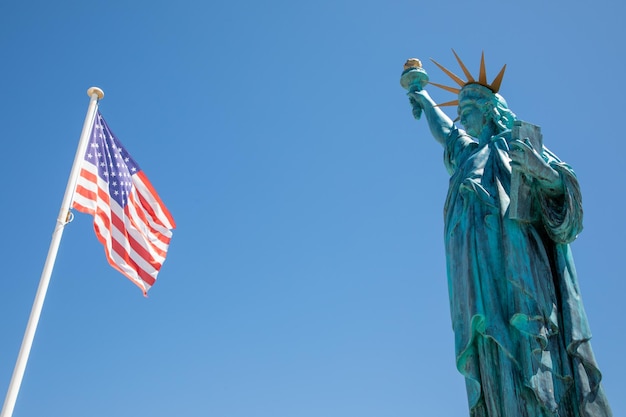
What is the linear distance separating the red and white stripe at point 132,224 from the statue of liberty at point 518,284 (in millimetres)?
5617

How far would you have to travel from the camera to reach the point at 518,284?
633 centimetres

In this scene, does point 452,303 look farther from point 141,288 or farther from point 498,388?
point 141,288

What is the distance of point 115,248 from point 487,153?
617cm

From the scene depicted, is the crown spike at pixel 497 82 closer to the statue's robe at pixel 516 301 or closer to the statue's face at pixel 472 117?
the statue's face at pixel 472 117

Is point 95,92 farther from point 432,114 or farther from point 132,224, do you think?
point 432,114

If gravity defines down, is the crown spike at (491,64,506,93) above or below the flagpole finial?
below

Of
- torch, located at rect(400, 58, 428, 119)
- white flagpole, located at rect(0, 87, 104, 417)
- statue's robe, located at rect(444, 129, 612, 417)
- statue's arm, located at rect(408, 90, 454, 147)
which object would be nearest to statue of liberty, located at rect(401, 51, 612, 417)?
statue's robe, located at rect(444, 129, 612, 417)

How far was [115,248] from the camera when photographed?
10.4 m

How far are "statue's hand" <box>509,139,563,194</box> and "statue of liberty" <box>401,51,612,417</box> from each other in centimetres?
1

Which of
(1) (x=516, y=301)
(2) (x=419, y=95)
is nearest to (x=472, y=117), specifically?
(2) (x=419, y=95)

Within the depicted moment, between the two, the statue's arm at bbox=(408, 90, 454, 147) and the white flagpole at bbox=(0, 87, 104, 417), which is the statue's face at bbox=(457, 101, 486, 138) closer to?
the statue's arm at bbox=(408, 90, 454, 147)

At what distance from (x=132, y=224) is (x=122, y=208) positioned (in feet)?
1.11

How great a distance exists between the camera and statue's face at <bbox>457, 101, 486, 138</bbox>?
26.3 ft

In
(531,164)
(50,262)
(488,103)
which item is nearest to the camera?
(531,164)
